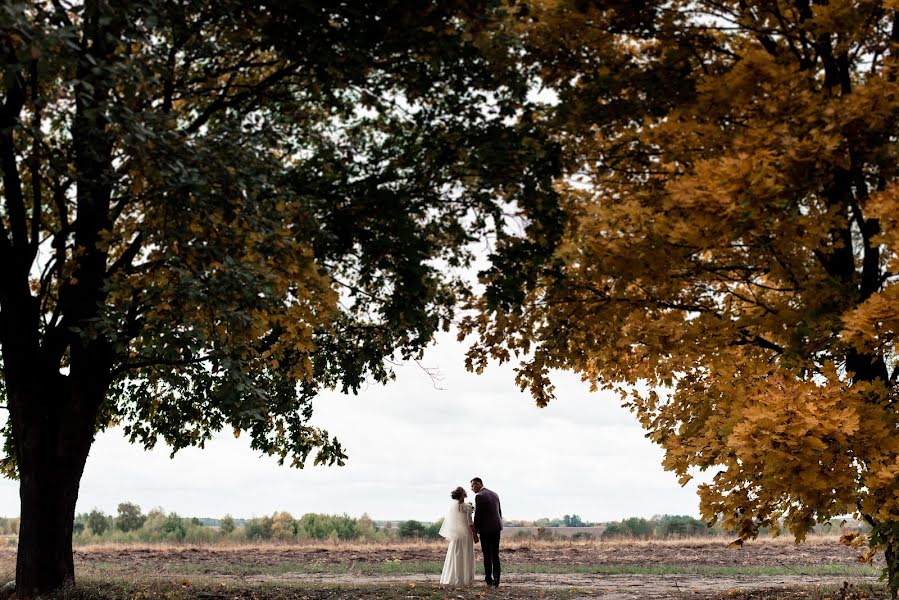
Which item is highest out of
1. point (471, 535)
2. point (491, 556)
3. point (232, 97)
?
point (232, 97)

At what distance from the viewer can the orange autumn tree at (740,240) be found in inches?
294

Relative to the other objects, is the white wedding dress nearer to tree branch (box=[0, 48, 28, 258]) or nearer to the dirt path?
the dirt path

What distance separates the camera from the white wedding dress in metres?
13.6

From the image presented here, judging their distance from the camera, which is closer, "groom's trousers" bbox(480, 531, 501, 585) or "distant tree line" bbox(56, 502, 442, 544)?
"groom's trousers" bbox(480, 531, 501, 585)

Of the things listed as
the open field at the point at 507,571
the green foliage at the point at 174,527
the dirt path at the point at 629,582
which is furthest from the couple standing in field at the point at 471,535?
the green foliage at the point at 174,527

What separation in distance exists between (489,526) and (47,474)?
21.5ft

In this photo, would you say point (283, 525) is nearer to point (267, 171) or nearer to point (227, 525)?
point (227, 525)

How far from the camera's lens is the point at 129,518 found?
33.4 metres

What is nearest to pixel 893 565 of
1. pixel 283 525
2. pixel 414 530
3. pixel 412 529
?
pixel 414 530

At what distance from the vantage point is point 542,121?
9.41m

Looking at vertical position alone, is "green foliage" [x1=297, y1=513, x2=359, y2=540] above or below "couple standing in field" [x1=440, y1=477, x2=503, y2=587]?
below

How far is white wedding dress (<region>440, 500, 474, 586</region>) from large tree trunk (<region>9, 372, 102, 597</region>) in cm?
561

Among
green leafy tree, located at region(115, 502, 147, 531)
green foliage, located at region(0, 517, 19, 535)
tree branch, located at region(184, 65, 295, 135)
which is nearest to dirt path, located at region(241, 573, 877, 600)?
tree branch, located at region(184, 65, 295, 135)

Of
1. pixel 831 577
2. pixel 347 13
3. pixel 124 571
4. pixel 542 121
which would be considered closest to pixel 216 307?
pixel 347 13
